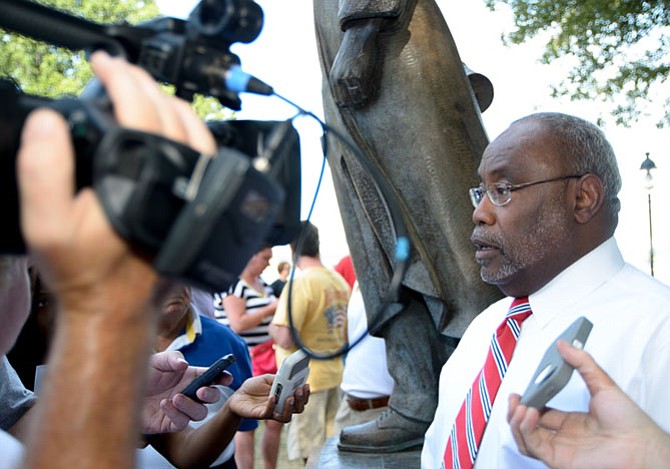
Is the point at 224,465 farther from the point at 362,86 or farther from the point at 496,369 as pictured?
the point at 362,86

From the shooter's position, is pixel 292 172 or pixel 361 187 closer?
pixel 292 172

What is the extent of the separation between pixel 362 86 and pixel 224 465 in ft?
4.76

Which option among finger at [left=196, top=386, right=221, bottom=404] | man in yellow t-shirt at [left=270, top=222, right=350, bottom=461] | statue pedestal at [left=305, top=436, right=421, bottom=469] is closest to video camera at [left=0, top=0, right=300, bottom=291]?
finger at [left=196, top=386, right=221, bottom=404]

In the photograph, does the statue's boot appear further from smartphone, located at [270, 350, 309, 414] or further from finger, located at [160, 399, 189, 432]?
finger, located at [160, 399, 189, 432]

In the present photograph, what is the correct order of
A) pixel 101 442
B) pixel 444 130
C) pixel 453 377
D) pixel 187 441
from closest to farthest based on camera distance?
1. pixel 101 442
2. pixel 453 377
3. pixel 187 441
4. pixel 444 130

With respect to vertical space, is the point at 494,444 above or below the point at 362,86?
below

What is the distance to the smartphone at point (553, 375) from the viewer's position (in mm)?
1367

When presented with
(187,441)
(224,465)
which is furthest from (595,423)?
(224,465)

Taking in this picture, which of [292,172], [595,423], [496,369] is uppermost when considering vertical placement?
[292,172]

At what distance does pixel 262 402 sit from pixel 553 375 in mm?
1225

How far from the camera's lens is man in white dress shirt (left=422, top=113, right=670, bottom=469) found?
1.87m

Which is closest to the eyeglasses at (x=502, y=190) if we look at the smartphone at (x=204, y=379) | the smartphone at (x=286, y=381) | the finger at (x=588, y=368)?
the smartphone at (x=286, y=381)

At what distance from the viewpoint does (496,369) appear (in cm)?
199

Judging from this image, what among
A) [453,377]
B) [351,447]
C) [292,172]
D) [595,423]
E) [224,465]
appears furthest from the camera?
[351,447]
